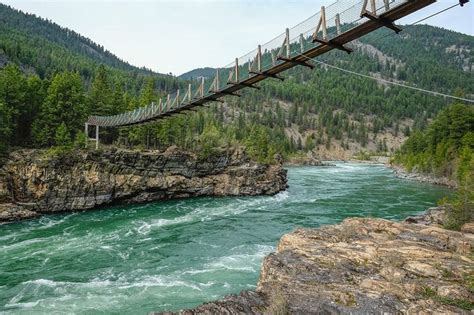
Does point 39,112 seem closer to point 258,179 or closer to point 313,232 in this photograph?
point 258,179

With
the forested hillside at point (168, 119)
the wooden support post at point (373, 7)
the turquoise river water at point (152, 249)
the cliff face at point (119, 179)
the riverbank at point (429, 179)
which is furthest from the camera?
the riverbank at point (429, 179)

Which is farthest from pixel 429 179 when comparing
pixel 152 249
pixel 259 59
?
pixel 259 59

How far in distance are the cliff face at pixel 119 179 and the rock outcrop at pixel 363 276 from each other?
28678 millimetres

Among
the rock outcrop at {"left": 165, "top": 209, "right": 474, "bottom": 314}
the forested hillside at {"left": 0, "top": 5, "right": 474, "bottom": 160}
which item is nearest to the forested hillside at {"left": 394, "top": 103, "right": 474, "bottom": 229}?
the forested hillside at {"left": 0, "top": 5, "right": 474, "bottom": 160}

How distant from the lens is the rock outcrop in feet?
28.5

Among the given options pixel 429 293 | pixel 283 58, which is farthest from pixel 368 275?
pixel 283 58

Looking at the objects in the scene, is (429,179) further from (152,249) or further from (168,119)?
(152,249)

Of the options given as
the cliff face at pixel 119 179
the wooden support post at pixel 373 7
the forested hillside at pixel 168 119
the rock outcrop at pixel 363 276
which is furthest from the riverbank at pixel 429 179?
the wooden support post at pixel 373 7

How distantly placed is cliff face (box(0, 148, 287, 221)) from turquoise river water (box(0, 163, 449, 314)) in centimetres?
213

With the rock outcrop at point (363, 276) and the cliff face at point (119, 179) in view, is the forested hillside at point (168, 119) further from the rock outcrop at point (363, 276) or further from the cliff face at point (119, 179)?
the rock outcrop at point (363, 276)

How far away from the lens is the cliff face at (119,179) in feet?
111

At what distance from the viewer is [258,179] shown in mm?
49000

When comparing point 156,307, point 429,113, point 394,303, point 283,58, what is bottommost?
point 156,307

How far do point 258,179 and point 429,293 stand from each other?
3973 cm
